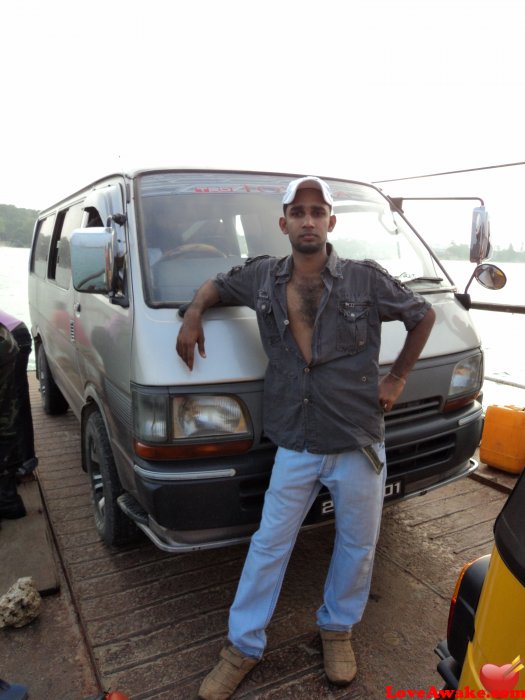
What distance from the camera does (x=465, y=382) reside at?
3.09 meters

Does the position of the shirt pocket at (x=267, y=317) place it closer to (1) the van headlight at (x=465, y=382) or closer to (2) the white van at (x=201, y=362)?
(2) the white van at (x=201, y=362)

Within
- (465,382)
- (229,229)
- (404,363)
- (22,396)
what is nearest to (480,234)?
(465,382)

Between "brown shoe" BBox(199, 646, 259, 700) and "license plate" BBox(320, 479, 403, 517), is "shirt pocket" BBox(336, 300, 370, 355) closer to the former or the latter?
"license plate" BBox(320, 479, 403, 517)

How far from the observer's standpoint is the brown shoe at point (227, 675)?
7.47 feet

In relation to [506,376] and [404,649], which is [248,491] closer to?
[404,649]

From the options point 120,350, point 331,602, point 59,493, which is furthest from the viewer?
point 59,493

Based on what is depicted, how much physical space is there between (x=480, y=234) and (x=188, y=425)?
6.89 feet

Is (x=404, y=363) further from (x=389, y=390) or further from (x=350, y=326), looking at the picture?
(x=350, y=326)

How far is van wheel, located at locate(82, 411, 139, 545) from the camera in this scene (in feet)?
10.2

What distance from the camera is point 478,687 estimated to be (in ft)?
3.84

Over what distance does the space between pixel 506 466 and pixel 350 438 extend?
2.60 meters

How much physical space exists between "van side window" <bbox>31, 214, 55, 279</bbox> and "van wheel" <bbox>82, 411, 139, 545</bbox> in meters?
2.65

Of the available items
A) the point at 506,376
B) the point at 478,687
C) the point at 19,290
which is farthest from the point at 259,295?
the point at 19,290

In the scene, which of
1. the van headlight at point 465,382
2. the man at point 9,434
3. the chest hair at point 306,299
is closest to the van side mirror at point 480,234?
the van headlight at point 465,382
